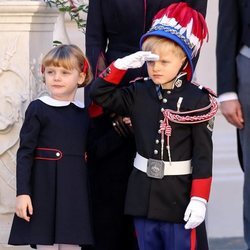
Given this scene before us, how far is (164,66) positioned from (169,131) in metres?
0.28

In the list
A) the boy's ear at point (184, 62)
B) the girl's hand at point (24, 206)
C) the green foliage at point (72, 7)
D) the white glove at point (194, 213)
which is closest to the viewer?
the white glove at point (194, 213)

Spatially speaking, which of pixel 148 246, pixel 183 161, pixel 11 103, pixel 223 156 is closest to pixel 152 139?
pixel 183 161

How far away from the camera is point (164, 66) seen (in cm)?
451

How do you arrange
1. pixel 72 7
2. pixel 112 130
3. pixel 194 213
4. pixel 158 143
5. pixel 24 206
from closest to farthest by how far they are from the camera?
pixel 194 213 → pixel 158 143 → pixel 24 206 → pixel 112 130 → pixel 72 7

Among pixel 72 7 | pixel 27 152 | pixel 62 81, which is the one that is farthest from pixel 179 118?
pixel 72 7

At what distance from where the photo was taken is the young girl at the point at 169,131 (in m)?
4.52

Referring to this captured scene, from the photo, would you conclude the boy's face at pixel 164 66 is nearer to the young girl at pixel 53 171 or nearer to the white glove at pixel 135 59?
the white glove at pixel 135 59

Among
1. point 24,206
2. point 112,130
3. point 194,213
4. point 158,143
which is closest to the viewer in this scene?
point 194,213

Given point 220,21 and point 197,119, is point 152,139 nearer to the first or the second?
point 197,119

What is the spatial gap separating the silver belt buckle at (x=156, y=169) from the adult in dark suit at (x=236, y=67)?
0.36 metres

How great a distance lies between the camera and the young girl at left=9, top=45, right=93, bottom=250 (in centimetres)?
475

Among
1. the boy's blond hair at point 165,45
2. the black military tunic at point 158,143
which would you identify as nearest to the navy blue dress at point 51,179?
the black military tunic at point 158,143

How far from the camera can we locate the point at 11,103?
546 cm

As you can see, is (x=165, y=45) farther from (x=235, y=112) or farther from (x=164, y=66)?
(x=235, y=112)
